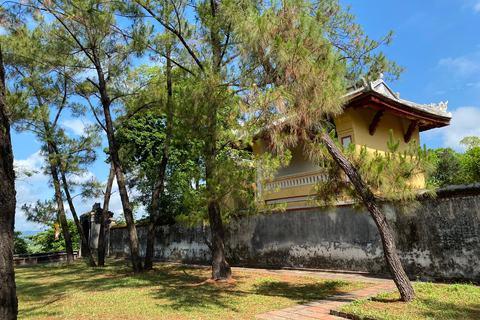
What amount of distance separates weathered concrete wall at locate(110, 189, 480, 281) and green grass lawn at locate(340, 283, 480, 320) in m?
0.83

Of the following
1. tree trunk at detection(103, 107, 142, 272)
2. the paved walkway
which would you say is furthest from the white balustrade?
tree trunk at detection(103, 107, 142, 272)

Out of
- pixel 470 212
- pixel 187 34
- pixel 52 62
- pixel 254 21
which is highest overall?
pixel 52 62

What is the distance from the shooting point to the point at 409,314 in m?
3.81

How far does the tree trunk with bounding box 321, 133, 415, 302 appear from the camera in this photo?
442 centimetres

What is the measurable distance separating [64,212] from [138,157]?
377cm

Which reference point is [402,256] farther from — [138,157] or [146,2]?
[138,157]

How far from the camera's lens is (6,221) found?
304 cm

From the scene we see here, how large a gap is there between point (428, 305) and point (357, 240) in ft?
9.94

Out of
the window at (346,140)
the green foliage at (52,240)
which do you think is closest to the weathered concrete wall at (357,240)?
the window at (346,140)

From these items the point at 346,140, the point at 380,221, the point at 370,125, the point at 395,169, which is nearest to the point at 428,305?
the point at 380,221

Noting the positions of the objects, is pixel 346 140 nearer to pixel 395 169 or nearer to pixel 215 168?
pixel 215 168

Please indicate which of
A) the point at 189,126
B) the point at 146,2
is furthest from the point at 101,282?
the point at 146,2

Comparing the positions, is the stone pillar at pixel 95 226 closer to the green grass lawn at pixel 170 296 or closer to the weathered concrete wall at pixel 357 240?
the weathered concrete wall at pixel 357 240

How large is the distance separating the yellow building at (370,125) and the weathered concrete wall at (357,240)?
31.9 inches
